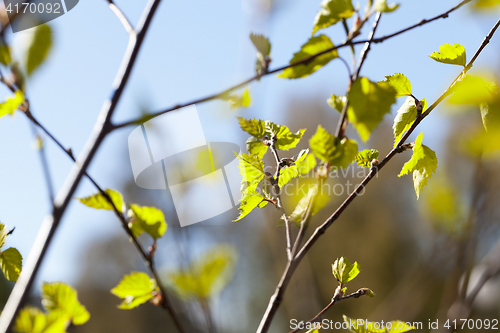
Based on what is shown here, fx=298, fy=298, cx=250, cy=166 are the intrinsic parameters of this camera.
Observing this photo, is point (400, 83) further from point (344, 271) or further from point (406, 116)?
point (344, 271)

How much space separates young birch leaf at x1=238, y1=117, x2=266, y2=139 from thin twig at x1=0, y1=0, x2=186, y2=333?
0.45 feet

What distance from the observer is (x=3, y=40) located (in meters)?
0.16

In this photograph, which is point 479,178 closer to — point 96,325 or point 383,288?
point 383,288

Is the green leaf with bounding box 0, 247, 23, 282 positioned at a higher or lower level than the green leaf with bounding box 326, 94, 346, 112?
lower

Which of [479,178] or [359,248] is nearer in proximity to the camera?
[479,178]

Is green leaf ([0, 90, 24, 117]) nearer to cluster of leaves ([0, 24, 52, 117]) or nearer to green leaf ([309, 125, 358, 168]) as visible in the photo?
cluster of leaves ([0, 24, 52, 117])

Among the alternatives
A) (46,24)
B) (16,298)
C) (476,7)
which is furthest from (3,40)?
(476,7)

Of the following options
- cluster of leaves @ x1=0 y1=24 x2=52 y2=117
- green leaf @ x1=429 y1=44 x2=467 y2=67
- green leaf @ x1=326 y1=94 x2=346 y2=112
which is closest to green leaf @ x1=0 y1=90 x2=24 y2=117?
cluster of leaves @ x1=0 y1=24 x2=52 y2=117

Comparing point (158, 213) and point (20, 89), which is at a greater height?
point (20, 89)

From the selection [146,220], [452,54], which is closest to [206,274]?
[146,220]

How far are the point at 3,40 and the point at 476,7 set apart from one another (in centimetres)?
31

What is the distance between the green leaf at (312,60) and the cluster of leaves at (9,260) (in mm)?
266

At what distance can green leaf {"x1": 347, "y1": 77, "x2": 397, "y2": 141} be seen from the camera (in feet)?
0.58

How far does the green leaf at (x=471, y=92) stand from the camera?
0.22 meters
